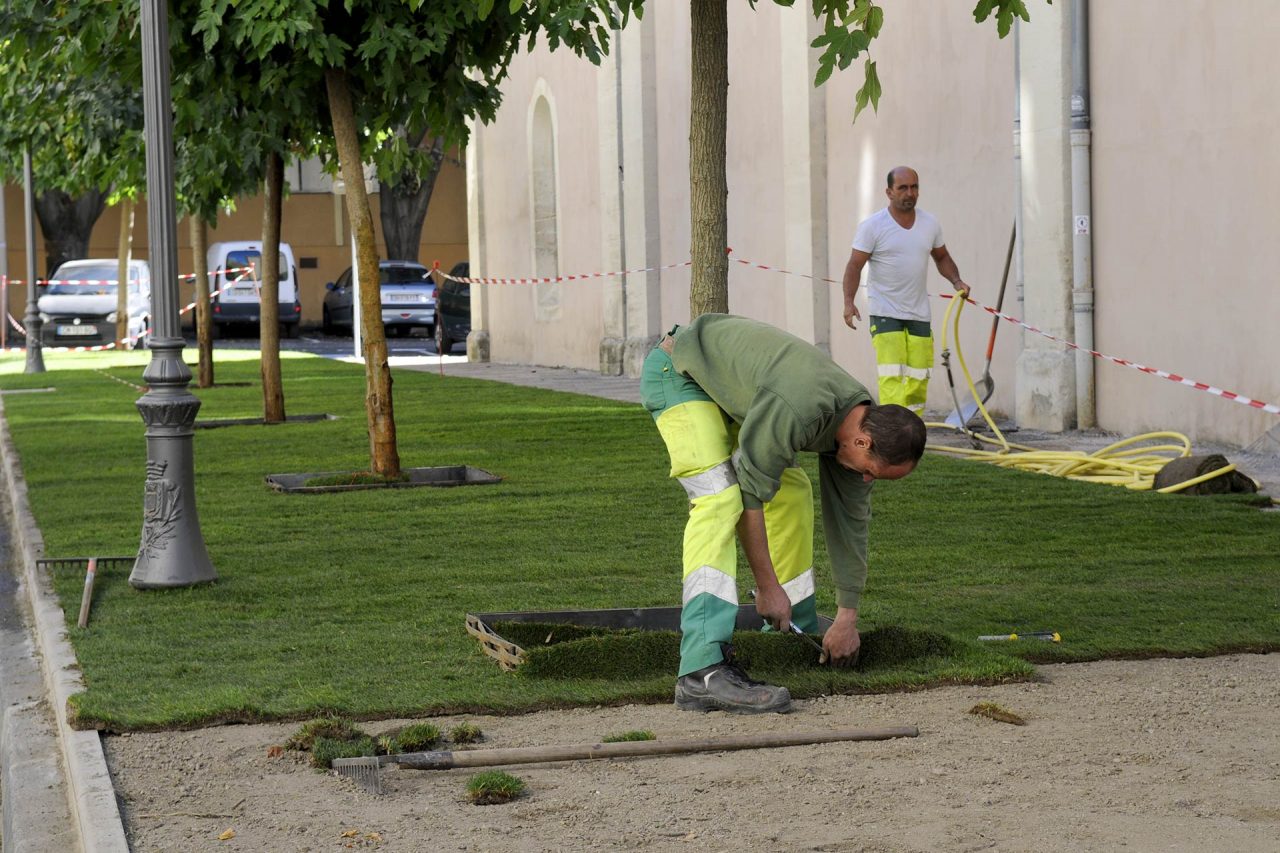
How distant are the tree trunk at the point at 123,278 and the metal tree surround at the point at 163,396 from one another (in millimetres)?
26982

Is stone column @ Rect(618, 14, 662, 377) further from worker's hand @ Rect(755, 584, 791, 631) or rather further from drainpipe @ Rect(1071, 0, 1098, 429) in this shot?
worker's hand @ Rect(755, 584, 791, 631)

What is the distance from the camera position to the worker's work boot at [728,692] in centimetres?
564

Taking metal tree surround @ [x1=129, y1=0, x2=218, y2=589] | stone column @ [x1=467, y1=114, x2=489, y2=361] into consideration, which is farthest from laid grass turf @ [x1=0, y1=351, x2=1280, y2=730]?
stone column @ [x1=467, y1=114, x2=489, y2=361]

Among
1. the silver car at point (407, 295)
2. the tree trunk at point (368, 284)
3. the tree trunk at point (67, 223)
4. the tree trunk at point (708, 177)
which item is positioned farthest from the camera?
the tree trunk at point (67, 223)

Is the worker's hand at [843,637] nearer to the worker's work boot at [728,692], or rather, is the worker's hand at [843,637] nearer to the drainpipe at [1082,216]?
the worker's work boot at [728,692]

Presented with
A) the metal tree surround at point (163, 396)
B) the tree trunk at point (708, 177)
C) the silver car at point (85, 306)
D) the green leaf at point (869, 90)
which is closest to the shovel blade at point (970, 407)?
the tree trunk at point (708, 177)

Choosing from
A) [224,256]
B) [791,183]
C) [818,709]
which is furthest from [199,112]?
[224,256]

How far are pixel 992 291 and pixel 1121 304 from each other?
6.87 feet

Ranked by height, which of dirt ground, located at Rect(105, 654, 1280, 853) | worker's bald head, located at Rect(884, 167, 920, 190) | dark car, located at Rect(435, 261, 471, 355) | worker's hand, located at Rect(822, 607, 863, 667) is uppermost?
worker's bald head, located at Rect(884, 167, 920, 190)

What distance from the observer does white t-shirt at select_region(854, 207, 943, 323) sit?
1196 centimetres

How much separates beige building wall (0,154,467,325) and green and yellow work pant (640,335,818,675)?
144ft

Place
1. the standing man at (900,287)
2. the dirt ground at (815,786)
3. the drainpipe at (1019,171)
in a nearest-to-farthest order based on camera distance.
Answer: the dirt ground at (815,786) → the standing man at (900,287) → the drainpipe at (1019,171)

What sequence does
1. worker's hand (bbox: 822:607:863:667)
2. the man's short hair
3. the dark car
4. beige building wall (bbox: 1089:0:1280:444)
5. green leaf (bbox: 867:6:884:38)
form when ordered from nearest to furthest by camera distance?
A: 1. the man's short hair
2. worker's hand (bbox: 822:607:863:667)
3. green leaf (bbox: 867:6:884:38)
4. beige building wall (bbox: 1089:0:1280:444)
5. the dark car

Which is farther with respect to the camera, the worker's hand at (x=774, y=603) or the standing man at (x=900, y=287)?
the standing man at (x=900, y=287)
